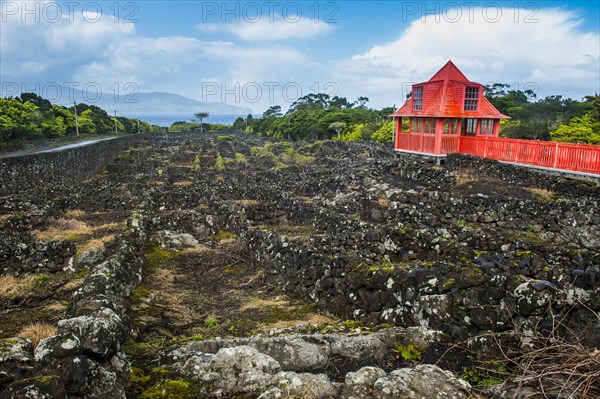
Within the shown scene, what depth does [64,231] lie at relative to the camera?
1509 centimetres

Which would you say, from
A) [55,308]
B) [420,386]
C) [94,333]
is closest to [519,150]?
[420,386]

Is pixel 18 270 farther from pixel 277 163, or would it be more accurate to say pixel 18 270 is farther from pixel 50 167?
pixel 277 163

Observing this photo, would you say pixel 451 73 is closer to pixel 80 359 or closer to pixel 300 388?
pixel 300 388

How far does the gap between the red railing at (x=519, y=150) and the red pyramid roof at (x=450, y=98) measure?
1.57 meters

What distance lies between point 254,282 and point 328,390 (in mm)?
7079

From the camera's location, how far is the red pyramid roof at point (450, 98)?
2638 cm

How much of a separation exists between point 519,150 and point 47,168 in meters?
28.3

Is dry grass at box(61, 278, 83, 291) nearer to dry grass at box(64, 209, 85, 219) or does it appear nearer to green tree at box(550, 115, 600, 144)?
dry grass at box(64, 209, 85, 219)

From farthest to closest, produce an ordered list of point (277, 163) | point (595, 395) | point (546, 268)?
point (277, 163)
point (546, 268)
point (595, 395)

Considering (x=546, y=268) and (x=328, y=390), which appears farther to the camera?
(x=546, y=268)

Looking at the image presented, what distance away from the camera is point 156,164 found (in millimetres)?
37562

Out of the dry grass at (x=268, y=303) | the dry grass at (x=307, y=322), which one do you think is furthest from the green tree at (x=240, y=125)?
the dry grass at (x=307, y=322)

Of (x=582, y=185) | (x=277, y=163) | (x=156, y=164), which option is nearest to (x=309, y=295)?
(x=582, y=185)

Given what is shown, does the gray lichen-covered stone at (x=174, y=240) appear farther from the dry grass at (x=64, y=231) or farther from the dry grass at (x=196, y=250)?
the dry grass at (x=64, y=231)
